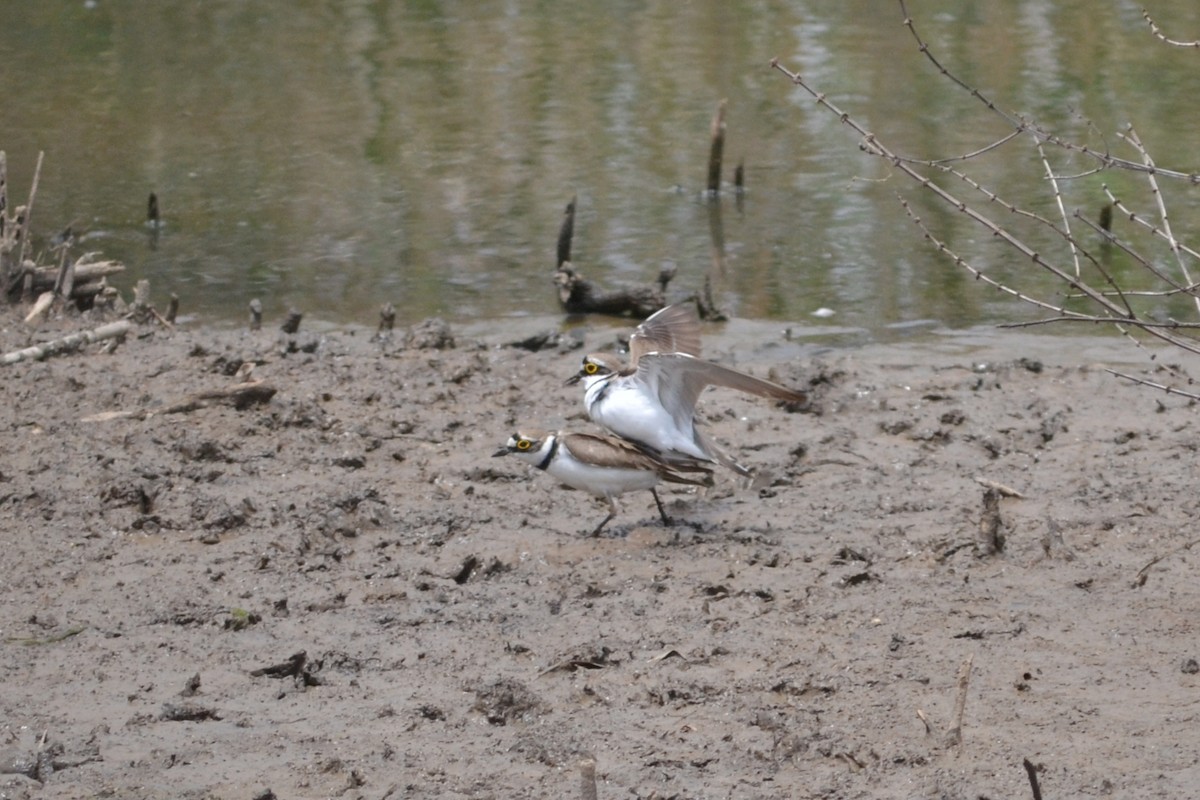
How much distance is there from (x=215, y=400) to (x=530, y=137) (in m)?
9.13

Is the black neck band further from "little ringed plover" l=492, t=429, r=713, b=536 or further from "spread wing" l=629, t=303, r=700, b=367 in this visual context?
"spread wing" l=629, t=303, r=700, b=367

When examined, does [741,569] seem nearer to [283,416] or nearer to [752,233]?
[283,416]

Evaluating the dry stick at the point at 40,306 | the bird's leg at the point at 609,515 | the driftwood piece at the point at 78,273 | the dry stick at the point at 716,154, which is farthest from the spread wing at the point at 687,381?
the dry stick at the point at 716,154

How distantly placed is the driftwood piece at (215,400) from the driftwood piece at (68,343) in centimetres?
96

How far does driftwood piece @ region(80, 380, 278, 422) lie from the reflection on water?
2897 mm

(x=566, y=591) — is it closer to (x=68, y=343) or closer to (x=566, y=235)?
(x=68, y=343)

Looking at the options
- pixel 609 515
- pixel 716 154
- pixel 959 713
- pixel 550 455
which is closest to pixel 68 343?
pixel 550 455

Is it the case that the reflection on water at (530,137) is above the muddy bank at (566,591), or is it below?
below

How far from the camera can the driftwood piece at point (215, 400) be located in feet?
24.3

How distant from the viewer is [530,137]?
16.1m

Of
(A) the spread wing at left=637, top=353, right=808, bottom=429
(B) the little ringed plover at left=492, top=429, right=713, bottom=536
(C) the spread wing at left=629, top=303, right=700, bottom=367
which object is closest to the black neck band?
(B) the little ringed plover at left=492, top=429, right=713, bottom=536

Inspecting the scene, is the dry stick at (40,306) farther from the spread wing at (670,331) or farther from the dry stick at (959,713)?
the dry stick at (959,713)

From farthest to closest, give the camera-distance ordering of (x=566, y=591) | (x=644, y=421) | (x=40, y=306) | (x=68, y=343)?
(x=40, y=306) < (x=68, y=343) < (x=644, y=421) < (x=566, y=591)

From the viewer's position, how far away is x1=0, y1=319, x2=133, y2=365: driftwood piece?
8148 millimetres
